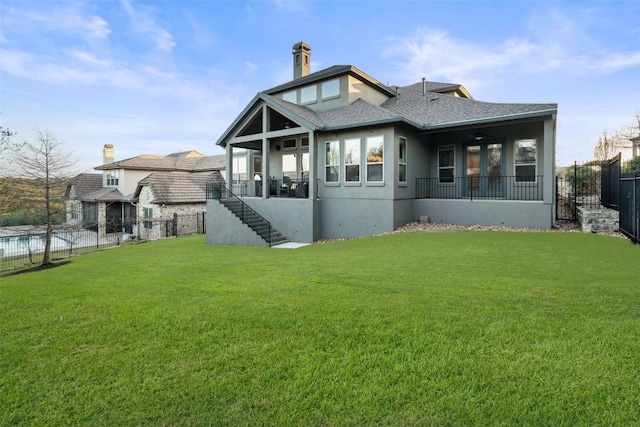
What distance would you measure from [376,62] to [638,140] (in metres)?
17.9

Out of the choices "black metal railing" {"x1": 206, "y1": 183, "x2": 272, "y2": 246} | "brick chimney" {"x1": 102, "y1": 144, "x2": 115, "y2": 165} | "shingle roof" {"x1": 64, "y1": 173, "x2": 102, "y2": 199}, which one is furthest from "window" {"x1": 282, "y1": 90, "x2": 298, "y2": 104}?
"brick chimney" {"x1": 102, "y1": 144, "x2": 115, "y2": 165}

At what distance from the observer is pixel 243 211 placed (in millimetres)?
15500

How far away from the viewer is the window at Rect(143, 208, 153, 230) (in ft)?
80.9

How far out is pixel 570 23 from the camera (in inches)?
524

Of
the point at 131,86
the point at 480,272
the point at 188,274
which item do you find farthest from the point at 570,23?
the point at 131,86

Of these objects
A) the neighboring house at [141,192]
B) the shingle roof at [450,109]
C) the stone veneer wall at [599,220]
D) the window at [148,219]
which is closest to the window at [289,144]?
the shingle roof at [450,109]

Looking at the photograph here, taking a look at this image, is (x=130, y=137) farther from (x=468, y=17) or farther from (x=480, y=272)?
(x=480, y=272)

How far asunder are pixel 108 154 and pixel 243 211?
26183 mm

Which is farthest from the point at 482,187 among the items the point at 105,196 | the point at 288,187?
the point at 105,196

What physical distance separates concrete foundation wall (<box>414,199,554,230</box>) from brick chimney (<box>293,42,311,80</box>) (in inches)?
476

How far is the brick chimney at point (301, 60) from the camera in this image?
21438 millimetres

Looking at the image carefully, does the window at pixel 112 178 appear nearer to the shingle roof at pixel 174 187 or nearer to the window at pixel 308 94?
the shingle roof at pixel 174 187

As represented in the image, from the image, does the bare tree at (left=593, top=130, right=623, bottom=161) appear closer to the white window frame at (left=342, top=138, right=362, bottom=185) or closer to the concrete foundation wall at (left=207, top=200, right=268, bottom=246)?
the white window frame at (left=342, top=138, right=362, bottom=185)

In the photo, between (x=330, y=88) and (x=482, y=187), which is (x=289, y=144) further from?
(x=482, y=187)
